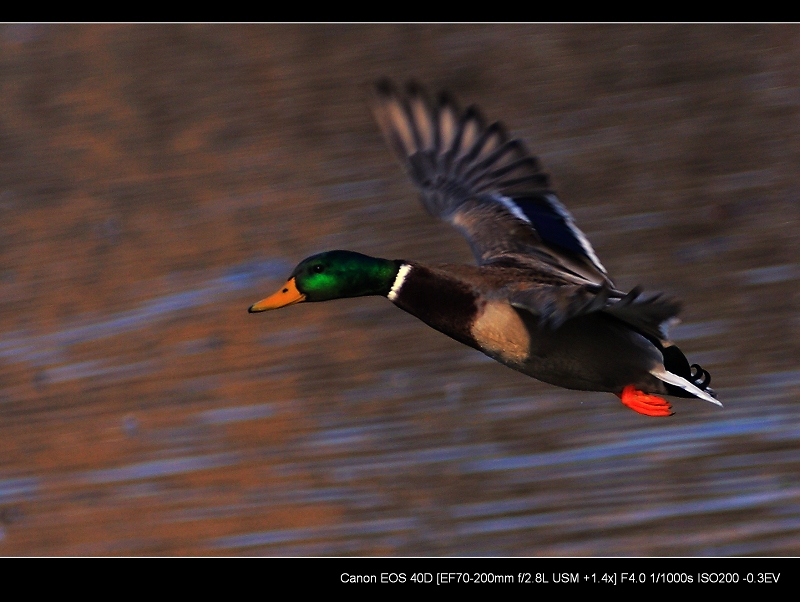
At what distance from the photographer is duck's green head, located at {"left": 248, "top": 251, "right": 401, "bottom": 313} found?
178 inches

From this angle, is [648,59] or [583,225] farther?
[648,59]

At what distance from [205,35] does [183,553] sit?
596cm

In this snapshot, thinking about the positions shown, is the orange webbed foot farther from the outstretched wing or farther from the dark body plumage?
the outstretched wing

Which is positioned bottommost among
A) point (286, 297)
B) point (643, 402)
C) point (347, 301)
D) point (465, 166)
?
point (347, 301)

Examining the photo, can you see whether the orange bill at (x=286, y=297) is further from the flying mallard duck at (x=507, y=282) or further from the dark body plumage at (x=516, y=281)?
the dark body plumage at (x=516, y=281)

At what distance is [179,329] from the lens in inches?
262

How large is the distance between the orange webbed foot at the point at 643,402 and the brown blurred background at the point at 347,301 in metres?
0.69

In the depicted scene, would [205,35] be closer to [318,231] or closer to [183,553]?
[318,231]

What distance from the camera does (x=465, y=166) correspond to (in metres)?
5.25

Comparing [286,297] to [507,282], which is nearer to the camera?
[507,282]

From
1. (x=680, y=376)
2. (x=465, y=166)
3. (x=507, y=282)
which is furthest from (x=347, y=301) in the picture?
(x=680, y=376)

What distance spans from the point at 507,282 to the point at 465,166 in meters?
1.06

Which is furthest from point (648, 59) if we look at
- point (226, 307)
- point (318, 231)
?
point (226, 307)

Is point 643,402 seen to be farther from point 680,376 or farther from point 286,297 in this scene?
point 286,297
